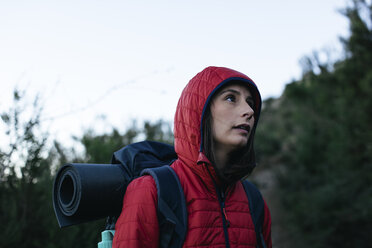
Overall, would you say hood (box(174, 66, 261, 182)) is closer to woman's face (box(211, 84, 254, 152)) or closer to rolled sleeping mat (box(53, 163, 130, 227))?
woman's face (box(211, 84, 254, 152))

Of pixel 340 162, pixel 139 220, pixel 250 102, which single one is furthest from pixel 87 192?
pixel 340 162

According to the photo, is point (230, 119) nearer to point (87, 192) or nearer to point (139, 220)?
point (139, 220)

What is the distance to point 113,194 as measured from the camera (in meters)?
1.73

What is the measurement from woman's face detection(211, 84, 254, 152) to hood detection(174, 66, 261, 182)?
7cm

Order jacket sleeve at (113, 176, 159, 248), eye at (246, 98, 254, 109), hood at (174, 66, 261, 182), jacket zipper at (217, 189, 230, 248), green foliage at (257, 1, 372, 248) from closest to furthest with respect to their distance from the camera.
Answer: jacket sleeve at (113, 176, 159, 248) < jacket zipper at (217, 189, 230, 248) < hood at (174, 66, 261, 182) < eye at (246, 98, 254, 109) < green foliage at (257, 1, 372, 248)

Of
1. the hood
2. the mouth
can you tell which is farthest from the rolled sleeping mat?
the mouth

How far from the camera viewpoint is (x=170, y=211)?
167 cm

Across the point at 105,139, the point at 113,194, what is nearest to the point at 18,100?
the point at 113,194

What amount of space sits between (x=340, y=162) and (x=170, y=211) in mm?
10420

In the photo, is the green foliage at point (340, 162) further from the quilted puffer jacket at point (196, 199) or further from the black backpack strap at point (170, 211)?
the black backpack strap at point (170, 211)

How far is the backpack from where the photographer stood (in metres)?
1.66

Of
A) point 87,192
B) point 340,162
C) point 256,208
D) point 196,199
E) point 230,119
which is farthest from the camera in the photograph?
point 340,162

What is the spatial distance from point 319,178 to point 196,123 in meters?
12.0

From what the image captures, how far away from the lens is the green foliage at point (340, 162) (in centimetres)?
955
